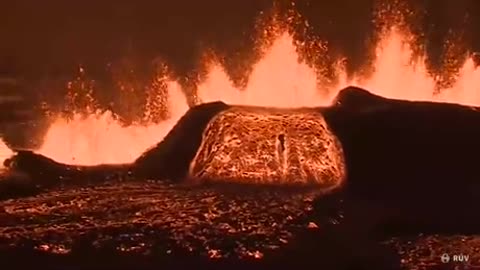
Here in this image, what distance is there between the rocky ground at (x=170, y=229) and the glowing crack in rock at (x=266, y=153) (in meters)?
0.04

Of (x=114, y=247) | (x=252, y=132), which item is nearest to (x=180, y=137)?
(x=252, y=132)

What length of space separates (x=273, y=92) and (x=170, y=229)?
457 mm

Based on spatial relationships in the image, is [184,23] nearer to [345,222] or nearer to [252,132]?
[252,132]

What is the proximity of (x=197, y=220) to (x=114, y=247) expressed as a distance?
0.22 metres

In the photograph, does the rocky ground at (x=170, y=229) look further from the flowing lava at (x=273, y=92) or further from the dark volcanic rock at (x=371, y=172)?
the flowing lava at (x=273, y=92)

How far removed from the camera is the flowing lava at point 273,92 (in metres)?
2.05

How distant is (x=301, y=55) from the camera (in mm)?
2094

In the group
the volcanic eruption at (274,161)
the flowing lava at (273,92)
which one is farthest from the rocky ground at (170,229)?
the flowing lava at (273,92)

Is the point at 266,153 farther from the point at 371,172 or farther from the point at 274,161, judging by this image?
the point at 371,172

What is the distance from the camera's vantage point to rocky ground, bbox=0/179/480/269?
191cm

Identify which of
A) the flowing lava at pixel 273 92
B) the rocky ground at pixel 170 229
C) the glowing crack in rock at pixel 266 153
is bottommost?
the rocky ground at pixel 170 229

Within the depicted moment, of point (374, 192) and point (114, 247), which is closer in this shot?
point (114, 247)

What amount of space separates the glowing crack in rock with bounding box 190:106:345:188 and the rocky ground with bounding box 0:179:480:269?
1.7 inches

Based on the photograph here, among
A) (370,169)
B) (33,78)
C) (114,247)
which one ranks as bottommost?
(114,247)
